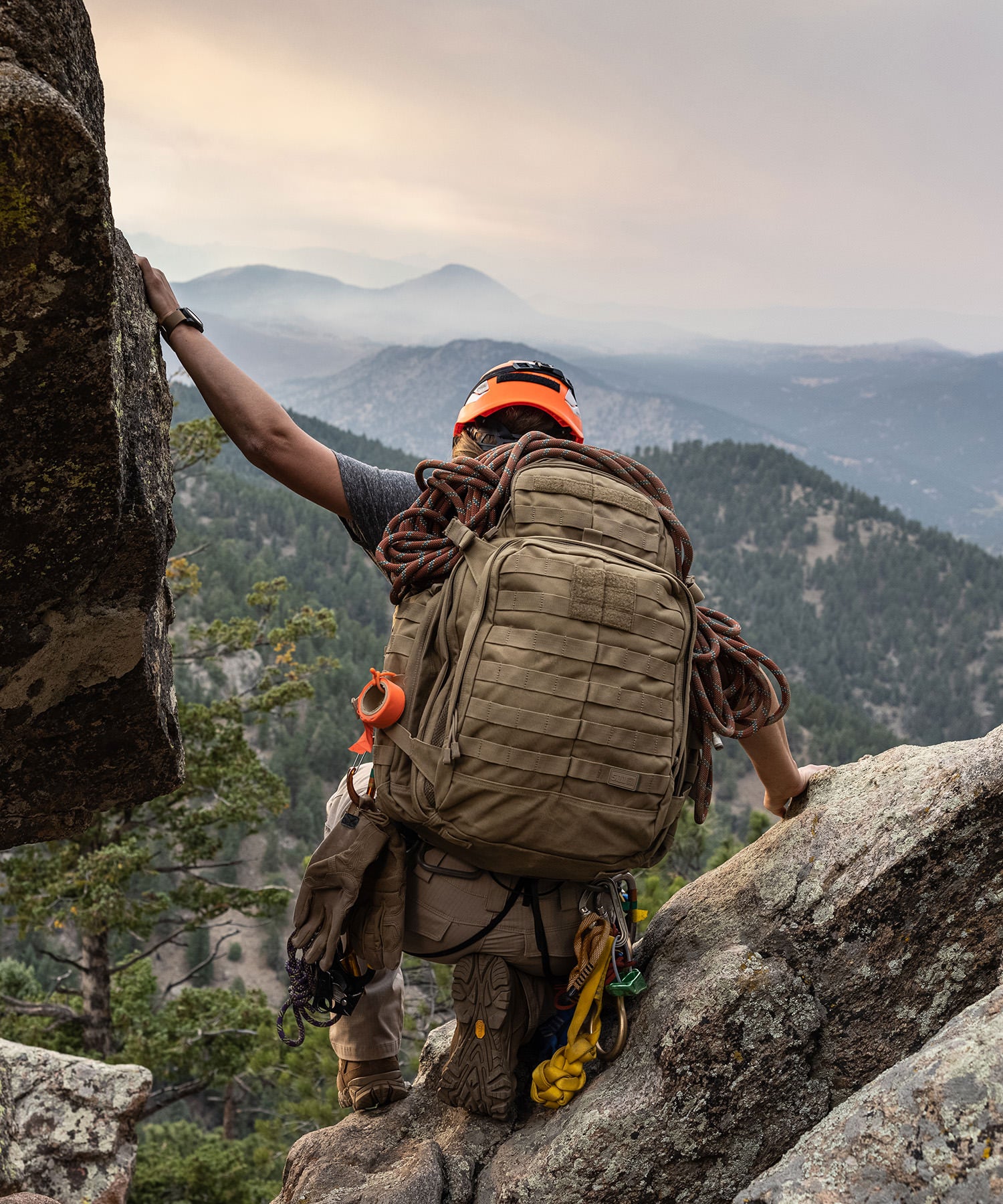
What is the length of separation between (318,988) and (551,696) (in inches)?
62.3

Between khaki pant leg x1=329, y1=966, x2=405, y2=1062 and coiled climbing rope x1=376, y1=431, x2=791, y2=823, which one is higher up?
coiled climbing rope x1=376, y1=431, x2=791, y2=823

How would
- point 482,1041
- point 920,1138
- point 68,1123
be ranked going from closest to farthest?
point 920,1138, point 482,1041, point 68,1123

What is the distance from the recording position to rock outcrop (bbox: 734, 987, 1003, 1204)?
6.58ft

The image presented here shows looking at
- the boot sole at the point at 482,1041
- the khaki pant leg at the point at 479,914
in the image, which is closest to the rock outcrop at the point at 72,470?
the khaki pant leg at the point at 479,914

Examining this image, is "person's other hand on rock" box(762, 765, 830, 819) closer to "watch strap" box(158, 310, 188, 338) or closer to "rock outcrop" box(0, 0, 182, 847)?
"rock outcrop" box(0, 0, 182, 847)

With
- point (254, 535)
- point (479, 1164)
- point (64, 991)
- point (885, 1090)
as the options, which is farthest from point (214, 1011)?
point (254, 535)

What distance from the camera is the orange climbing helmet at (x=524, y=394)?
11.8 feet

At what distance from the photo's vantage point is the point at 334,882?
3.29 metres

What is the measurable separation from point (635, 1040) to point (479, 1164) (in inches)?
28.5

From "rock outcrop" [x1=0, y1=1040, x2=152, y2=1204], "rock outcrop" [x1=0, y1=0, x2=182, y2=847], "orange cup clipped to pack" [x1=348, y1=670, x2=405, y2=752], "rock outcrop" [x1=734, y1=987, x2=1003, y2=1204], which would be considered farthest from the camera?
"rock outcrop" [x1=0, y1=1040, x2=152, y2=1204]

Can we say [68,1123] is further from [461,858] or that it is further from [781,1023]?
[781,1023]

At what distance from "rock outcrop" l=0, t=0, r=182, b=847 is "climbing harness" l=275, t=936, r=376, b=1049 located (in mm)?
875

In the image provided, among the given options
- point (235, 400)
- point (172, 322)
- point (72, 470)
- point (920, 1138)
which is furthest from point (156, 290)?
point (920, 1138)

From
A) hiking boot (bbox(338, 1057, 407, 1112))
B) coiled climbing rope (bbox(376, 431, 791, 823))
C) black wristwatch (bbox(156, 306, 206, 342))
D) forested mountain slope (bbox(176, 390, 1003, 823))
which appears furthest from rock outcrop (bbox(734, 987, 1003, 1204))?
forested mountain slope (bbox(176, 390, 1003, 823))
